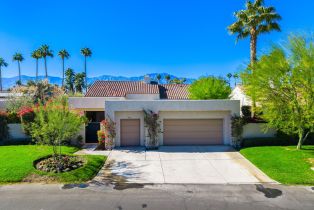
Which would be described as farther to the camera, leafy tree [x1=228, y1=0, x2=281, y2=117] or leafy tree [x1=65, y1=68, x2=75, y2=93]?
leafy tree [x1=65, y1=68, x2=75, y2=93]

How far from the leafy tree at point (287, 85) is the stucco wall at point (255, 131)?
2088 millimetres

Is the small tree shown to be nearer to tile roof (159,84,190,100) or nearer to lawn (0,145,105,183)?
lawn (0,145,105,183)

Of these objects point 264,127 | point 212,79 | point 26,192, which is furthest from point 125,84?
point 26,192

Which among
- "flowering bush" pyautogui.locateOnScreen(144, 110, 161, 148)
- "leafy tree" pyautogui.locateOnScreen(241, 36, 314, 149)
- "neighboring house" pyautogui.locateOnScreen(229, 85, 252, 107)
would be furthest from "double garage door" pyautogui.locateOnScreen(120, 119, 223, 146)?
"leafy tree" pyautogui.locateOnScreen(241, 36, 314, 149)

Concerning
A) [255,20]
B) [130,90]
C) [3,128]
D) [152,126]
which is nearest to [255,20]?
[255,20]

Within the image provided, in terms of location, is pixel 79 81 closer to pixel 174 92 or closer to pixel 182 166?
pixel 174 92

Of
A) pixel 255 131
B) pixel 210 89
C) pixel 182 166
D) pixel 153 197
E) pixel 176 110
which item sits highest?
pixel 210 89

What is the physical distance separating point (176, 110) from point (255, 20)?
36.3 feet

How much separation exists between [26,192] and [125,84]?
26571 mm

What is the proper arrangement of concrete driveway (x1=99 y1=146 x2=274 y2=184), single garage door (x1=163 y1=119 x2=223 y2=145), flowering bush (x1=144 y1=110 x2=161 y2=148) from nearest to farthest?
concrete driveway (x1=99 y1=146 x2=274 y2=184), flowering bush (x1=144 y1=110 x2=161 y2=148), single garage door (x1=163 y1=119 x2=223 y2=145)

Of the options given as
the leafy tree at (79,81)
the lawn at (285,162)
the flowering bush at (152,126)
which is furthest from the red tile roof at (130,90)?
the leafy tree at (79,81)

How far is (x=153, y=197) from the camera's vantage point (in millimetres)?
9547

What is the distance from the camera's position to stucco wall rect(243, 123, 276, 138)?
18.8m

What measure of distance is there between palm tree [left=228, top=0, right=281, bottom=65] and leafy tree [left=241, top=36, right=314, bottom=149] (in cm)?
581
